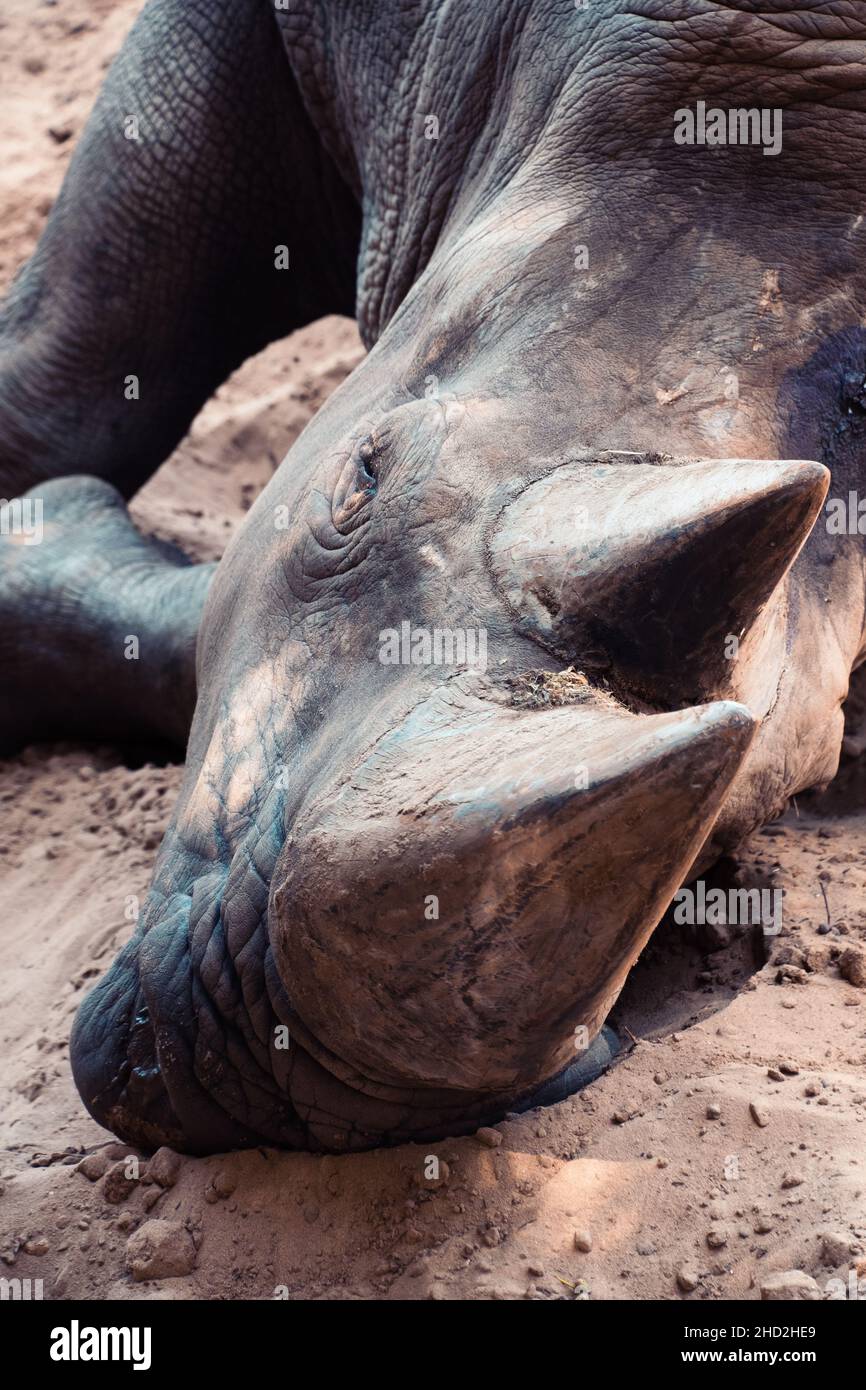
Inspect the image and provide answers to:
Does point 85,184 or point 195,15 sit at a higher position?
point 195,15

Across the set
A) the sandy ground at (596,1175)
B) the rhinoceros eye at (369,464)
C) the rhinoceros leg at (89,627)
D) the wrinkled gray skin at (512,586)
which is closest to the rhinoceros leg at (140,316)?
the rhinoceros leg at (89,627)

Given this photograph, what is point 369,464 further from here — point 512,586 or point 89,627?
point 89,627

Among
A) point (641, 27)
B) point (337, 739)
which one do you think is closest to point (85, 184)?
point (641, 27)

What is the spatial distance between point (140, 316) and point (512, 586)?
256 centimetres

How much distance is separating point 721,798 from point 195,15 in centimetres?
294

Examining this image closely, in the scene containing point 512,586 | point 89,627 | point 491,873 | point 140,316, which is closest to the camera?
point 491,873

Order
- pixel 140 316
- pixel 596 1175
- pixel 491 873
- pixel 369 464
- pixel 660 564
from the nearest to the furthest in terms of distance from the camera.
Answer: pixel 491 873
pixel 660 564
pixel 596 1175
pixel 369 464
pixel 140 316

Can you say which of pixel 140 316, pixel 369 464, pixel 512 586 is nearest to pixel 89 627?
pixel 140 316

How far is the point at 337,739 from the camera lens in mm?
1824

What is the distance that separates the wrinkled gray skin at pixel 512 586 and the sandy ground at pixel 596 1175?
0.09 meters

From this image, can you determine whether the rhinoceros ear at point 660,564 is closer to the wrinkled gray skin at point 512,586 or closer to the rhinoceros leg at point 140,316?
the wrinkled gray skin at point 512,586

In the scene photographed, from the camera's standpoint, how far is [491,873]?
1.49 metres

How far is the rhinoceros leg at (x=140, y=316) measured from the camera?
3674mm
